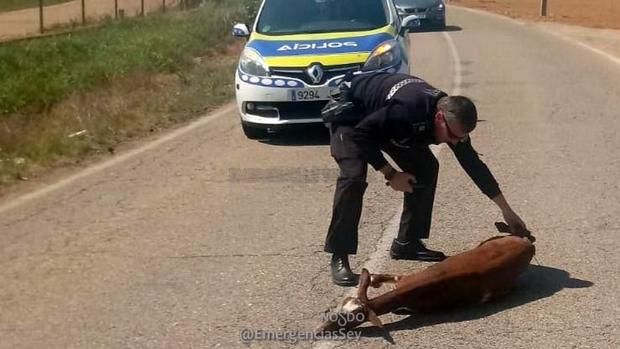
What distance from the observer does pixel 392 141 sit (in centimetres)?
582

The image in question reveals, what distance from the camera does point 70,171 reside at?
33.0 ft

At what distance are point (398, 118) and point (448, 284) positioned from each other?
2.96 ft

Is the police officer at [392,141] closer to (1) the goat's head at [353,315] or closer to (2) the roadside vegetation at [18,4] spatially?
(1) the goat's head at [353,315]

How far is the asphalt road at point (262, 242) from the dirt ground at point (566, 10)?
23.5m

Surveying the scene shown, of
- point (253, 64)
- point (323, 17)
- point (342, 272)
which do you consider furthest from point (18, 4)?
point (342, 272)

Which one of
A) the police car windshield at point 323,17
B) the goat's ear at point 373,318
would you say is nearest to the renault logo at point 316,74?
the police car windshield at point 323,17

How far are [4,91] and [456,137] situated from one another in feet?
39.5

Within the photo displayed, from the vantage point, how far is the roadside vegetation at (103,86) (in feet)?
36.8

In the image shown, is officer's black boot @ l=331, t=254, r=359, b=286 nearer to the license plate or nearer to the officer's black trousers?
the officer's black trousers

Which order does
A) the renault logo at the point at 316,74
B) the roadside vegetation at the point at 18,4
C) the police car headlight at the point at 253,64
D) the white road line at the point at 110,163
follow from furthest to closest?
the roadside vegetation at the point at 18,4 → the police car headlight at the point at 253,64 → the renault logo at the point at 316,74 → the white road line at the point at 110,163

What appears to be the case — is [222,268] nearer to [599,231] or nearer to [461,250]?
[461,250]

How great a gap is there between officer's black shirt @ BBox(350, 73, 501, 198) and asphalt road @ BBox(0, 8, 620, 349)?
784 mm

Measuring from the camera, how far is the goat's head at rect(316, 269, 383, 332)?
5.23 meters

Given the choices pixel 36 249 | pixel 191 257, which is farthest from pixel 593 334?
pixel 36 249
